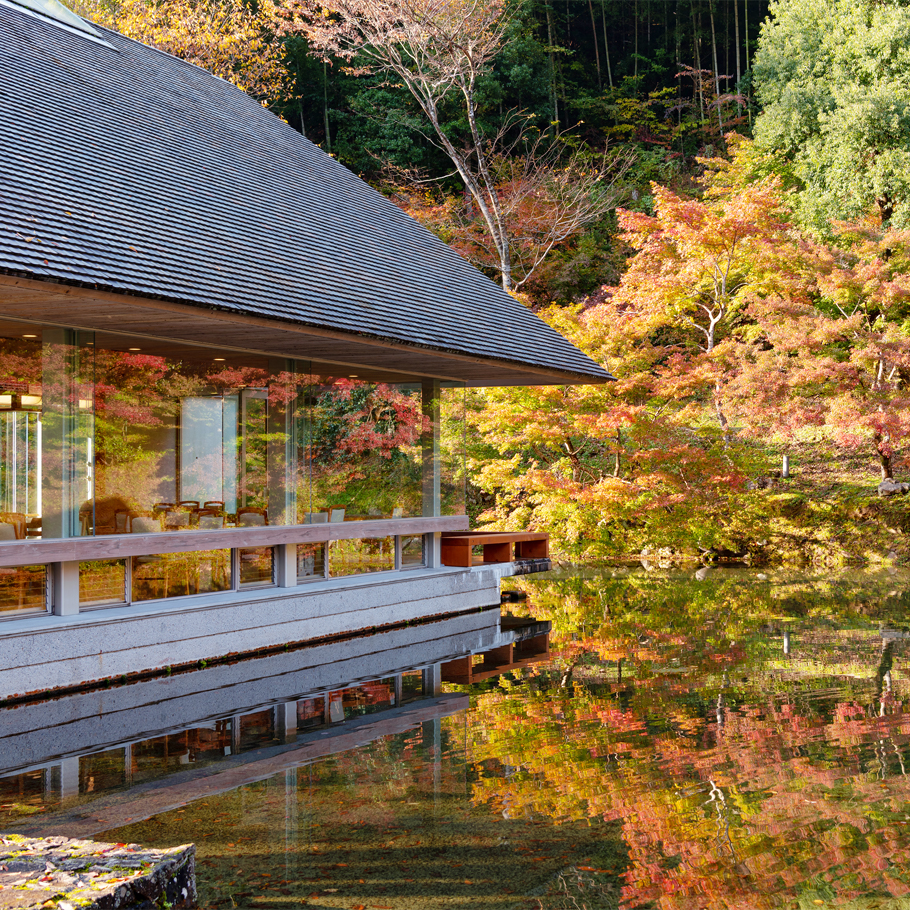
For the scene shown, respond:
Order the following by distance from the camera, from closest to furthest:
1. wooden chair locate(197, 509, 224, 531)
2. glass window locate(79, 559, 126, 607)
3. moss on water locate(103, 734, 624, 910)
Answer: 1. moss on water locate(103, 734, 624, 910)
2. glass window locate(79, 559, 126, 607)
3. wooden chair locate(197, 509, 224, 531)

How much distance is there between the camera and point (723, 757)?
545 centimetres

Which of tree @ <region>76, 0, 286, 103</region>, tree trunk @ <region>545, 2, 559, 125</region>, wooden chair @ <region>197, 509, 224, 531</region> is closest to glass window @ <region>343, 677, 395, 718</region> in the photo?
wooden chair @ <region>197, 509, 224, 531</region>

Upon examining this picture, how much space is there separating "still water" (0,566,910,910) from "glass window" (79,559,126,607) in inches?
83.7

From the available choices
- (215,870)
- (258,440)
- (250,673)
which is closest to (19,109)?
(258,440)

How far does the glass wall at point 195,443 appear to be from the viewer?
7652mm

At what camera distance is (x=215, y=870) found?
13.0ft

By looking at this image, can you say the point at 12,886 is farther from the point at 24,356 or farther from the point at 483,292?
the point at 483,292

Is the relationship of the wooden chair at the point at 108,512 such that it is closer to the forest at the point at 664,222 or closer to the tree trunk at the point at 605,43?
the forest at the point at 664,222

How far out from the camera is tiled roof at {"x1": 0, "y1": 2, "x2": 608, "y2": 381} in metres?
7.52

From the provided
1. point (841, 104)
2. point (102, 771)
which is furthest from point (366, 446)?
point (841, 104)

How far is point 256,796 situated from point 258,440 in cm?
505

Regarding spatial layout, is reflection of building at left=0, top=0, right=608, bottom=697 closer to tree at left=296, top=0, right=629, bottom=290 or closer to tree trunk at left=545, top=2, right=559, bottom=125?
tree at left=296, top=0, right=629, bottom=290

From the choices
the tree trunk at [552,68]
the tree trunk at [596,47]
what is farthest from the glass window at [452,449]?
the tree trunk at [596,47]

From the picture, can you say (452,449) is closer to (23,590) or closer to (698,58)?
(23,590)
